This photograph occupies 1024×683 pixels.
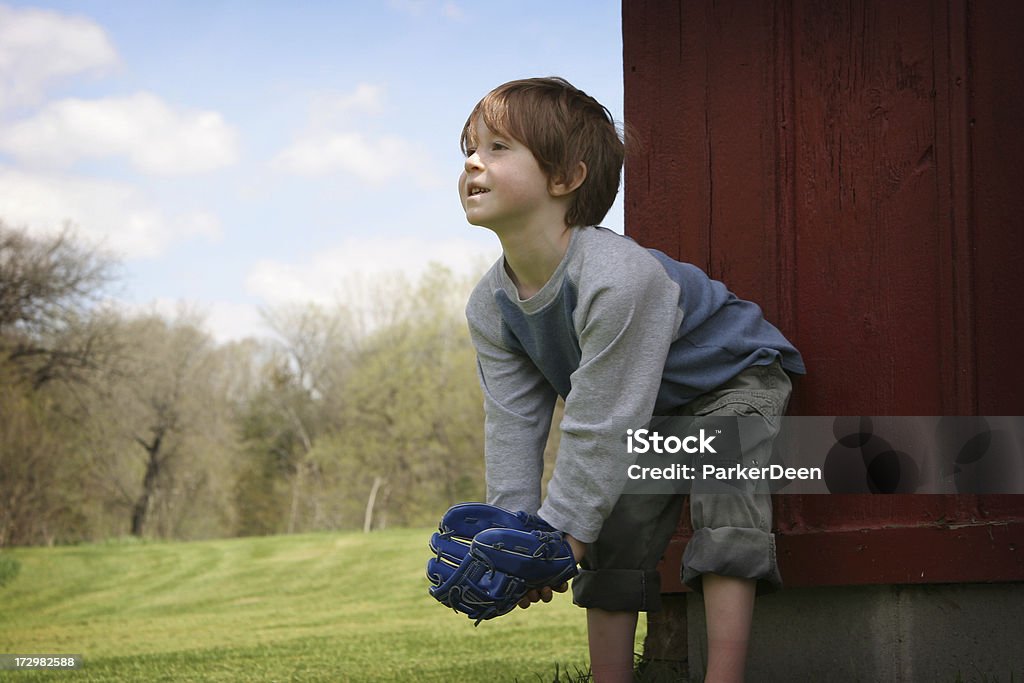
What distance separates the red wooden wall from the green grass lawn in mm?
964

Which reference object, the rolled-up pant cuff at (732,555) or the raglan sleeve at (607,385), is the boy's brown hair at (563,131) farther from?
the rolled-up pant cuff at (732,555)

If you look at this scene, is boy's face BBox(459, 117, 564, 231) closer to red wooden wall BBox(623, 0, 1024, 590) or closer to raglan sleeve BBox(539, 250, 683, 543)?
raglan sleeve BBox(539, 250, 683, 543)

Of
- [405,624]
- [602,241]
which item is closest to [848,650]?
[602,241]

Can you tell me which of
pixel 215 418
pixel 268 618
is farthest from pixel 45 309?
pixel 268 618

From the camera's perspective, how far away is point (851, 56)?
7.63 ft

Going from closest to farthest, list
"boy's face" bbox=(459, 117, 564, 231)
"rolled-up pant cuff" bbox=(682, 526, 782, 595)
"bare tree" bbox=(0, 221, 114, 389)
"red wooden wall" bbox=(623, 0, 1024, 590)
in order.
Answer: "rolled-up pant cuff" bbox=(682, 526, 782, 595)
"boy's face" bbox=(459, 117, 564, 231)
"red wooden wall" bbox=(623, 0, 1024, 590)
"bare tree" bbox=(0, 221, 114, 389)

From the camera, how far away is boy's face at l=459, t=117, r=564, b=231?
74.2 inches

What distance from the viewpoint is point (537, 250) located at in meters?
1.92

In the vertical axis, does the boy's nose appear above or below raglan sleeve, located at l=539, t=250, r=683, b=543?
above

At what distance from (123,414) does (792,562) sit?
74.7ft

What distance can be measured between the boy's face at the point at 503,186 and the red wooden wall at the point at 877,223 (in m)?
0.64

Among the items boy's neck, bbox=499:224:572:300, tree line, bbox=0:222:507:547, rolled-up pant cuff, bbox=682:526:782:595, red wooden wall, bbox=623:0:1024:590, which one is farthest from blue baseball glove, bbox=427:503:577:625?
tree line, bbox=0:222:507:547

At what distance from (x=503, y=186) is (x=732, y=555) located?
764 millimetres

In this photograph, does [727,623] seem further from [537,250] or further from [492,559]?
[537,250]
